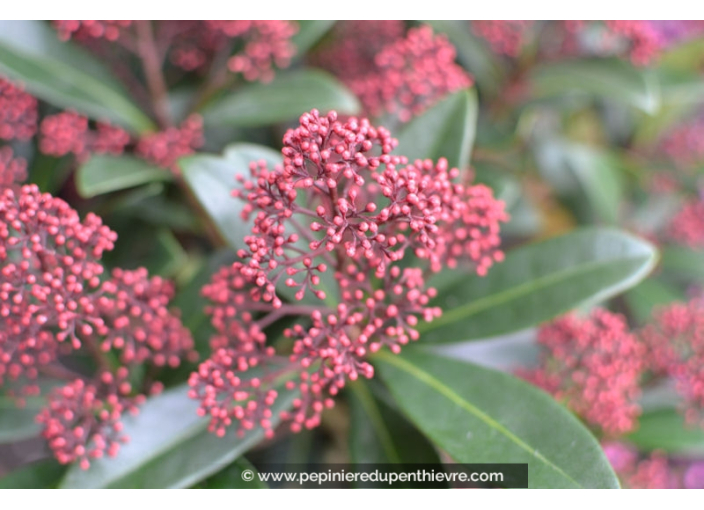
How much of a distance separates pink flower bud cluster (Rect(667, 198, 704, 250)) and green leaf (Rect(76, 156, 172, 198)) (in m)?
1.36

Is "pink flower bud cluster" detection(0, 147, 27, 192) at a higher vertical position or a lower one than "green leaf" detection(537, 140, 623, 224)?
higher

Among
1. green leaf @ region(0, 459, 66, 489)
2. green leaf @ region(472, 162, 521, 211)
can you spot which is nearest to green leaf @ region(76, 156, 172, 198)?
green leaf @ region(0, 459, 66, 489)

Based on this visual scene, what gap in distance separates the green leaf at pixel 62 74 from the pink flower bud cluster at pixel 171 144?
8 centimetres

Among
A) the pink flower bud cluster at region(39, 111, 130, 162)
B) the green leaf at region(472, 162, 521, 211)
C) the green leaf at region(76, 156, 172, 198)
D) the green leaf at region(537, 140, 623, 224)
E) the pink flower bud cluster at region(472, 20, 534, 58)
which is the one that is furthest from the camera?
the green leaf at region(537, 140, 623, 224)

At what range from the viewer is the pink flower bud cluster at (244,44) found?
4.00ft

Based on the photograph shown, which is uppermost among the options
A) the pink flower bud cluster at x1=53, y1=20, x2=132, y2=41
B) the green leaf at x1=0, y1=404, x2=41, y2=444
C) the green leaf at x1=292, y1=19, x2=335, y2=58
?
the pink flower bud cluster at x1=53, y1=20, x2=132, y2=41

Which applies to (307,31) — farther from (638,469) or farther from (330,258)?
(638,469)

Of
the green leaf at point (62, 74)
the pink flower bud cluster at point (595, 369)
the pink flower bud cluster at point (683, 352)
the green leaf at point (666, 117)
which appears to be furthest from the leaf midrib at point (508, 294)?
the green leaf at point (666, 117)

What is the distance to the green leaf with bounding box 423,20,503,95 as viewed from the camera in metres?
1.47

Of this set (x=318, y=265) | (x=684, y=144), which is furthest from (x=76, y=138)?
(x=684, y=144)

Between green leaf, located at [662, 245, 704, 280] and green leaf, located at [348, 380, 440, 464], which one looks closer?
green leaf, located at [348, 380, 440, 464]

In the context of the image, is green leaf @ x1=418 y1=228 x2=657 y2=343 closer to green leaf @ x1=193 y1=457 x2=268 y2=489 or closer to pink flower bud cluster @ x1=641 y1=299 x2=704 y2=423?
pink flower bud cluster @ x1=641 y1=299 x2=704 y2=423

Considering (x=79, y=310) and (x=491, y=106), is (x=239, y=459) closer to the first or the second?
(x=79, y=310)

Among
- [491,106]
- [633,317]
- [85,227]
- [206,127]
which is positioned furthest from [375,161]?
[633,317]
